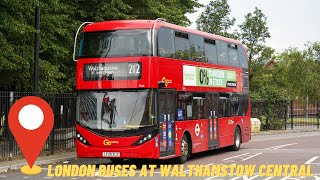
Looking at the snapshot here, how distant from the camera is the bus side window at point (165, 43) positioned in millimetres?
17688

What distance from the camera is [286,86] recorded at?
69.4 metres

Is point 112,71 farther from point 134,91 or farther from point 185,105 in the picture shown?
point 185,105

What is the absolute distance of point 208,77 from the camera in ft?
70.0

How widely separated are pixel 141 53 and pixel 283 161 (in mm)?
6008

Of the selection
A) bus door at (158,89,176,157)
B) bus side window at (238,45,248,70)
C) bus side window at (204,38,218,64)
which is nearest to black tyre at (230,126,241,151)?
bus side window at (238,45,248,70)

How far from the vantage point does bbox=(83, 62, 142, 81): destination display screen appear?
17156mm

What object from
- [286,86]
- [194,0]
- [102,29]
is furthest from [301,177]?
[286,86]

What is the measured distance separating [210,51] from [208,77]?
106cm

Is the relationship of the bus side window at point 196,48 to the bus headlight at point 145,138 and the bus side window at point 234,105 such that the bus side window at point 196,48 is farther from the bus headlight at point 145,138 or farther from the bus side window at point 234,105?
the bus headlight at point 145,138

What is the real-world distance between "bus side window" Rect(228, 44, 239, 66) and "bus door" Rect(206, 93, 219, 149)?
228cm

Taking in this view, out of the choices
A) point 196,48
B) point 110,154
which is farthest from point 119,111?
point 196,48

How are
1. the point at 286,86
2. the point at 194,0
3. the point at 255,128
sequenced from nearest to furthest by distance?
the point at 255,128, the point at 194,0, the point at 286,86

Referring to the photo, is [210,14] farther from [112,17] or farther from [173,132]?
[173,132]

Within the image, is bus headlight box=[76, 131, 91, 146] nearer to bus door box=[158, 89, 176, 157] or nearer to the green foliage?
bus door box=[158, 89, 176, 157]
